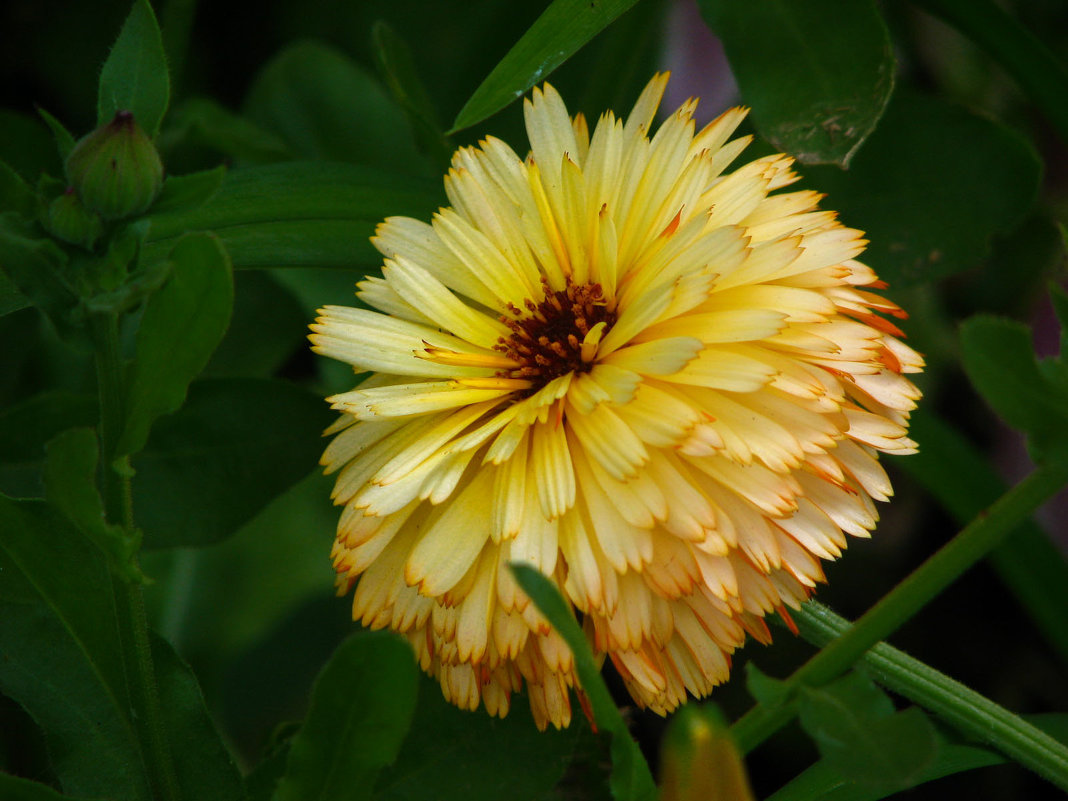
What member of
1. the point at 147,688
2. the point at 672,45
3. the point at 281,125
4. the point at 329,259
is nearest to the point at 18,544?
the point at 147,688

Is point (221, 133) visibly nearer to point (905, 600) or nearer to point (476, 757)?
point (476, 757)

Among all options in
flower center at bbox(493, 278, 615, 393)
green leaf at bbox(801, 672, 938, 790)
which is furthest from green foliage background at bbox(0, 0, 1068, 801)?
flower center at bbox(493, 278, 615, 393)

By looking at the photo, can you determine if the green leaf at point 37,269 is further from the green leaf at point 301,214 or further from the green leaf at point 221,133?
the green leaf at point 221,133

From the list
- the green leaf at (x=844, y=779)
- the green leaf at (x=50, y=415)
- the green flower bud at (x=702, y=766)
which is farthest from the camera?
the green leaf at (x=50, y=415)

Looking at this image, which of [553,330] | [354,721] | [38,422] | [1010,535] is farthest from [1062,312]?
[38,422]

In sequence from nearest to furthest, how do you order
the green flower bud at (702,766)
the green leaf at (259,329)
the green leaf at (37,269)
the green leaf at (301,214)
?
the green flower bud at (702,766) < the green leaf at (37,269) < the green leaf at (301,214) < the green leaf at (259,329)

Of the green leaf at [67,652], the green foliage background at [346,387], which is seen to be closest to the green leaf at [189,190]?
the green foliage background at [346,387]

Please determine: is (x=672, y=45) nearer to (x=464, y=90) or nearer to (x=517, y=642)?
(x=464, y=90)
